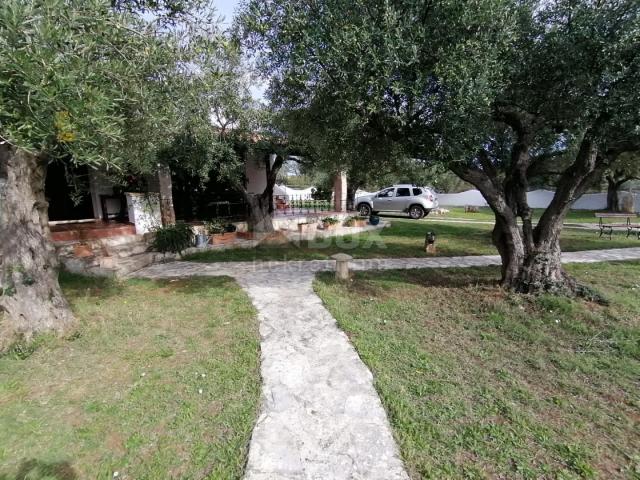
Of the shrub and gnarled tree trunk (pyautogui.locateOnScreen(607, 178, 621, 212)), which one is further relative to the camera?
gnarled tree trunk (pyautogui.locateOnScreen(607, 178, 621, 212))

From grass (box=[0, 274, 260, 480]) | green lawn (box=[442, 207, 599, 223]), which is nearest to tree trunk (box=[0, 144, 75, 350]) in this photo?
grass (box=[0, 274, 260, 480])

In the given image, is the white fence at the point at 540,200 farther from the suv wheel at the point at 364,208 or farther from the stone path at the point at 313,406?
the stone path at the point at 313,406

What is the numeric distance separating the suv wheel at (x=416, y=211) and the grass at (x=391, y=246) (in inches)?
224

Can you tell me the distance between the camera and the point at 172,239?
28.8 feet

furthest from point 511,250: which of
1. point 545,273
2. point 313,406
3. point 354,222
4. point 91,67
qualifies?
point 354,222

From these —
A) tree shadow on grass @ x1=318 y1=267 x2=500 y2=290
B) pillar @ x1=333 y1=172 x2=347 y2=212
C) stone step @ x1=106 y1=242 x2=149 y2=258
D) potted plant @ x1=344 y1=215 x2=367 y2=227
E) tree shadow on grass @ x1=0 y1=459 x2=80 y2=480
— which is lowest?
tree shadow on grass @ x1=0 y1=459 x2=80 y2=480

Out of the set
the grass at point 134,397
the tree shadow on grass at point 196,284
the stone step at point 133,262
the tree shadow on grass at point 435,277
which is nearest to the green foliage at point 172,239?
the stone step at point 133,262

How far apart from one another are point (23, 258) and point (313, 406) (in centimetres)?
414

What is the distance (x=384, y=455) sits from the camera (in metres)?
2.41

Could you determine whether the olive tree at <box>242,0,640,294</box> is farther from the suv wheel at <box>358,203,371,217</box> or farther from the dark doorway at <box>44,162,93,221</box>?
the suv wheel at <box>358,203,371,217</box>

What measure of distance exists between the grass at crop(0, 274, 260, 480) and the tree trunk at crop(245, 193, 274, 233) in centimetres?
626

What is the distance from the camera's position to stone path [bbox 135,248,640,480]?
2.31 meters

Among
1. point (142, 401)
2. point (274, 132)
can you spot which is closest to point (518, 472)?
point (142, 401)

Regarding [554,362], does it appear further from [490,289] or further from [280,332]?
[280,332]
